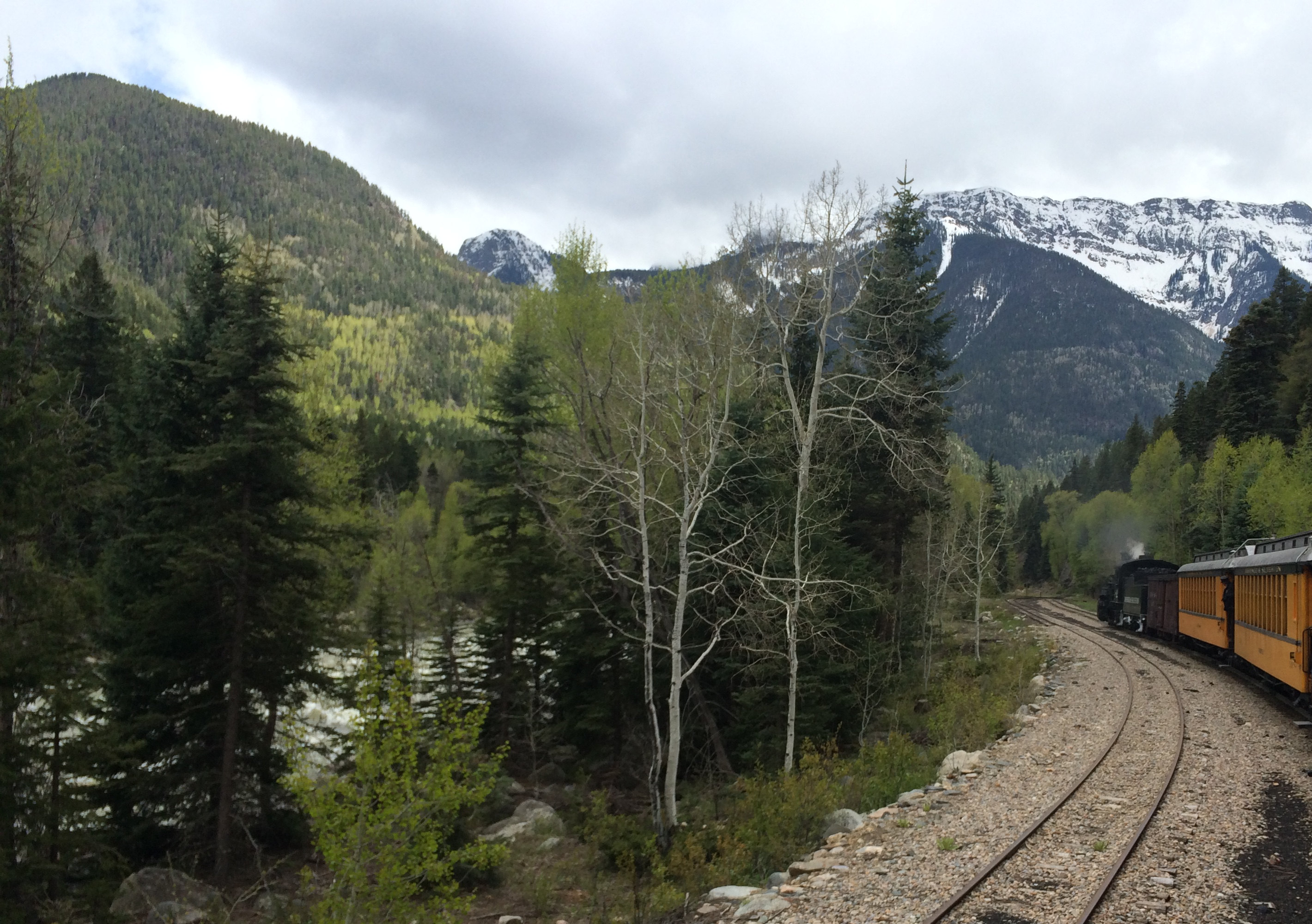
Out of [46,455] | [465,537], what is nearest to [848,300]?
[46,455]

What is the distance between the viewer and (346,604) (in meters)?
24.9

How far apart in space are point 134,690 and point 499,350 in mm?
15738

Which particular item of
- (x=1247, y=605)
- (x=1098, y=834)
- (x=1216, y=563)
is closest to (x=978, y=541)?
(x=1216, y=563)

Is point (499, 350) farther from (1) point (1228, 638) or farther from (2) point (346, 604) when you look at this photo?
(1) point (1228, 638)

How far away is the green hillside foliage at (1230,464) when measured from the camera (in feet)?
128

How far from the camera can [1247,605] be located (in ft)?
64.2

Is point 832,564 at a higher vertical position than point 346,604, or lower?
higher

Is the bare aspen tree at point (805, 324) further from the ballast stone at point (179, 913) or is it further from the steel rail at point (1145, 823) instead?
the ballast stone at point (179, 913)

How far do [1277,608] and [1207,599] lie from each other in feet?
32.2

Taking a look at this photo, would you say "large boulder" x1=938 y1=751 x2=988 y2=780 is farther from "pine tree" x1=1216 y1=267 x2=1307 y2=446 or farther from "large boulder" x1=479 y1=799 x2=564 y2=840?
"pine tree" x1=1216 y1=267 x2=1307 y2=446

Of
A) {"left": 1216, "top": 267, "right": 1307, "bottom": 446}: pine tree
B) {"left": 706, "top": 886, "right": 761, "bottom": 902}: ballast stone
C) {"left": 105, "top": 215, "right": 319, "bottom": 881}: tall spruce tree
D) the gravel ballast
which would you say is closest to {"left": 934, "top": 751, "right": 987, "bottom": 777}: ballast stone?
the gravel ballast

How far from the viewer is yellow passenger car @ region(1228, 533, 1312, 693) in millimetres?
14461

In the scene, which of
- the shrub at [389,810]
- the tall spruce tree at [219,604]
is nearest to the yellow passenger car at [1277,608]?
the shrub at [389,810]

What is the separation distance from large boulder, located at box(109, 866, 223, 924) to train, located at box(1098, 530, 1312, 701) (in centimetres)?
1885
